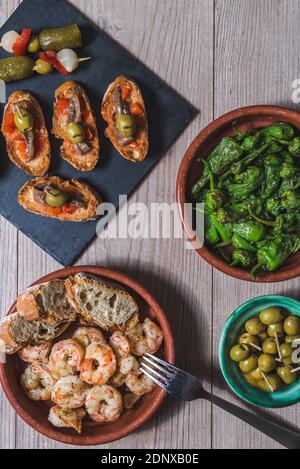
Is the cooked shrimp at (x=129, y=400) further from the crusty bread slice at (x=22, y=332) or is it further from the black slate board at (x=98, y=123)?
the black slate board at (x=98, y=123)

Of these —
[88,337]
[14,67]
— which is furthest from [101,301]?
[14,67]

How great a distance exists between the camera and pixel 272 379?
2039 mm

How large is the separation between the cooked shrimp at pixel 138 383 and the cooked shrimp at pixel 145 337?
0.07m

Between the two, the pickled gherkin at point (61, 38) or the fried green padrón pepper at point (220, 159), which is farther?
the pickled gherkin at point (61, 38)

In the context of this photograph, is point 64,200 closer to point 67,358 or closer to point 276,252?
point 67,358

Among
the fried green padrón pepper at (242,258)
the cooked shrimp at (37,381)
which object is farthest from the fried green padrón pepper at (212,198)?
the cooked shrimp at (37,381)

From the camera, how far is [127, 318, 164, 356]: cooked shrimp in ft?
6.78

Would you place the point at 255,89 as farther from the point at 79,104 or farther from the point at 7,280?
the point at 7,280

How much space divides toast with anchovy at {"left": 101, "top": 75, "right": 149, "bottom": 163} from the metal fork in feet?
2.24

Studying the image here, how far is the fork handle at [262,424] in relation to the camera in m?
2.00

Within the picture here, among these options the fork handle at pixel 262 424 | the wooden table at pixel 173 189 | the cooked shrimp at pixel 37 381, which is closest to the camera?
the fork handle at pixel 262 424

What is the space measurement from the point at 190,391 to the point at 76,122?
37.8 inches

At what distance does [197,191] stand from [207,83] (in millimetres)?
412

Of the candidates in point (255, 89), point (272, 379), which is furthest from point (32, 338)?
point (255, 89)
